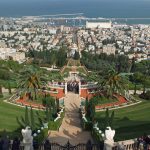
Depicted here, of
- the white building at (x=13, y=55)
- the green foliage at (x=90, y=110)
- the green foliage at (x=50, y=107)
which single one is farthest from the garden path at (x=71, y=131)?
the white building at (x=13, y=55)

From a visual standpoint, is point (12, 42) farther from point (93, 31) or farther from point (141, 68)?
point (141, 68)

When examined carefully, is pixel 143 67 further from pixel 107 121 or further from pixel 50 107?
pixel 107 121

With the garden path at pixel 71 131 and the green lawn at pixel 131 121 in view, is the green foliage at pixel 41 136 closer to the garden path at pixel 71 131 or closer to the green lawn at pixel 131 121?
the garden path at pixel 71 131

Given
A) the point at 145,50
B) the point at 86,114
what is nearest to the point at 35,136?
the point at 86,114

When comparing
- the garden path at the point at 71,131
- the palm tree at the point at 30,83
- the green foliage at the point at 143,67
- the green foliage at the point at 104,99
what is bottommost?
the green foliage at the point at 143,67

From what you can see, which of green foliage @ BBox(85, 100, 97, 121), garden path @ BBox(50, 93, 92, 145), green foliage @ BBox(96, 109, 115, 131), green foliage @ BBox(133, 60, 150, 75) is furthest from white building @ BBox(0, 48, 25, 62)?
green foliage @ BBox(96, 109, 115, 131)

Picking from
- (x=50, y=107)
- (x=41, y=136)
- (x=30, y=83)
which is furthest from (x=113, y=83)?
(x=41, y=136)

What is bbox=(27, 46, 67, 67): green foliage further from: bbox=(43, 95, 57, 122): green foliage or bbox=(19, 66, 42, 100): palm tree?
bbox=(43, 95, 57, 122): green foliage
